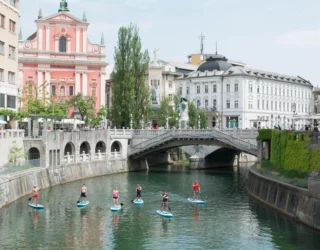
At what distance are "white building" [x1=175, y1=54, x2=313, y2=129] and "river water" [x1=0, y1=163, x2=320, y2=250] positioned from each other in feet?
218

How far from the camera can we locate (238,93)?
129750mm

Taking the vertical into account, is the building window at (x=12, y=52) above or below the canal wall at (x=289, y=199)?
above

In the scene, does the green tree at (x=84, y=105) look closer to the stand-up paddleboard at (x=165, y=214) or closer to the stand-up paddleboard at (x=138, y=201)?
the stand-up paddleboard at (x=138, y=201)

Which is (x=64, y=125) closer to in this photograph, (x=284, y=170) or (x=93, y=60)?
(x=93, y=60)

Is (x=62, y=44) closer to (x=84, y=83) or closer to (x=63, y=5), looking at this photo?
(x=84, y=83)

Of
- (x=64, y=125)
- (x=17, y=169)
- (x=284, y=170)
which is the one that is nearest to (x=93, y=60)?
(x=64, y=125)

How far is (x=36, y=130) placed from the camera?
2995 inches

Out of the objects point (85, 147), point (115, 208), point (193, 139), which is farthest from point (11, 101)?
point (193, 139)

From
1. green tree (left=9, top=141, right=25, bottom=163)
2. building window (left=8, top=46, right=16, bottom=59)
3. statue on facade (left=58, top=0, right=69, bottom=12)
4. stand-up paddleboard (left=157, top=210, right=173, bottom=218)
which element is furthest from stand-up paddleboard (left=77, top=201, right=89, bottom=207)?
statue on facade (left=58, top=0, right=69, bottom=12)

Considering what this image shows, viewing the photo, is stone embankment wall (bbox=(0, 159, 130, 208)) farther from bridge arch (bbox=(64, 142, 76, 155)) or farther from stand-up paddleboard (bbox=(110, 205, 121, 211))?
stand-up paddleboard (bbox=(110, 205, 121, 211))

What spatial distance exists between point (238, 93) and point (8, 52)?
70.3 metres

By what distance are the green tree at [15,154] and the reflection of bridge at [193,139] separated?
A: 28.1 m

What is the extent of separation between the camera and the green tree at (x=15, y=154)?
201 ft

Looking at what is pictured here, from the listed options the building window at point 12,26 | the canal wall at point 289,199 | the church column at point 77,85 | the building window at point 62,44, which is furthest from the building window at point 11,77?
the building window at point 62,44
